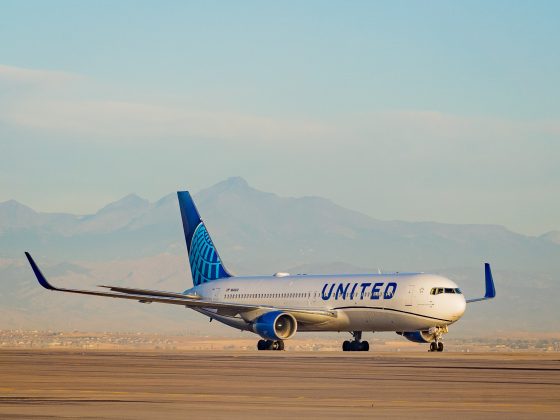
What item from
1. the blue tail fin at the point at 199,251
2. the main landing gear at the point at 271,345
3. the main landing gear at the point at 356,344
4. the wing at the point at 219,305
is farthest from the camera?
the blue tail fin at the point at 199,251

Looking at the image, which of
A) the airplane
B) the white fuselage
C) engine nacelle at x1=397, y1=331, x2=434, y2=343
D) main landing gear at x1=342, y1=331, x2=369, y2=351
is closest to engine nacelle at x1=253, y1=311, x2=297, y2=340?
the airplane

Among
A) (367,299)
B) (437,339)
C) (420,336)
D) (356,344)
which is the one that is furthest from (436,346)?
(356,344)

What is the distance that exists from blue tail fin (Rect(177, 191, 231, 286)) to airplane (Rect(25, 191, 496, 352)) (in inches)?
97.4

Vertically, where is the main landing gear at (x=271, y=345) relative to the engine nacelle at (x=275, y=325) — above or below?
below

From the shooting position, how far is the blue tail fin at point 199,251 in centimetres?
8094

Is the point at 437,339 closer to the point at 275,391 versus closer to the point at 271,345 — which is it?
the point at 271,345

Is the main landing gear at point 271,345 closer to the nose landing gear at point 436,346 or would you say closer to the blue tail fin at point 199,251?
the nose landing gear at point 436,346

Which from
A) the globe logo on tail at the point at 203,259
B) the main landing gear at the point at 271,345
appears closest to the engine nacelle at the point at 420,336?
the main landing gear at the point at 271,345

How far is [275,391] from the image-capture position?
28453 mm

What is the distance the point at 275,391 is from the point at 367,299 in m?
38.9

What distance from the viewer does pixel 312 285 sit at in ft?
233

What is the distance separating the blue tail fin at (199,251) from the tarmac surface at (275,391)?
37.8 m

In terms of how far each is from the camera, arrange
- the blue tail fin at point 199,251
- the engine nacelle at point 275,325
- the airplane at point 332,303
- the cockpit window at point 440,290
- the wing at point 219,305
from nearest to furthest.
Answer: the cockpit window at point 440,290
the airplane at point 332,303
the engine nacelle at point 275,325
the wing at point 219,305
the blue tail fin at point 199,251

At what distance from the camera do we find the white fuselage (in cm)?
6531
